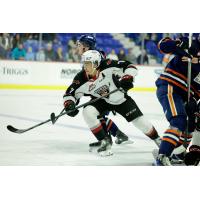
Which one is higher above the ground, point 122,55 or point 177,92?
point 122,55

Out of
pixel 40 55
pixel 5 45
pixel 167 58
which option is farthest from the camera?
pixel 40 55

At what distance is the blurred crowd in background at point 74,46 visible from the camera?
3.55 metres

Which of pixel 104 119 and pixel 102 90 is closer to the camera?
pixel 102 90

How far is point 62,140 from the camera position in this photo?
3393 mm

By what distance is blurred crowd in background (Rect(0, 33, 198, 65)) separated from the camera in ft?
11.7

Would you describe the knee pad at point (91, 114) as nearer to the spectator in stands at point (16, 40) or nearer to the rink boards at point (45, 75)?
the rink boards at point (45, 75)

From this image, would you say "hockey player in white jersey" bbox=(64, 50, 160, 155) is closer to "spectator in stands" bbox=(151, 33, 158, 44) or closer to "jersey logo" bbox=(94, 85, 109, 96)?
"jersey logo" bbox=(94, 85, 109, 96)

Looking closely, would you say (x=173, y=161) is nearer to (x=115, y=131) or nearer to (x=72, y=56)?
(x=115, y=131)

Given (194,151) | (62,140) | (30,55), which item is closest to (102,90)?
(62,140)

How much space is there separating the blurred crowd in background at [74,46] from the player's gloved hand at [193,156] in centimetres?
70

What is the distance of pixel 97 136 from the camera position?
3174mm

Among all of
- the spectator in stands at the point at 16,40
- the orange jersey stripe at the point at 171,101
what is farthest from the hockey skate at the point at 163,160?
the spectator in stands at the point at 16,40

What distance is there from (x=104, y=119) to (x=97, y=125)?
0.14m
